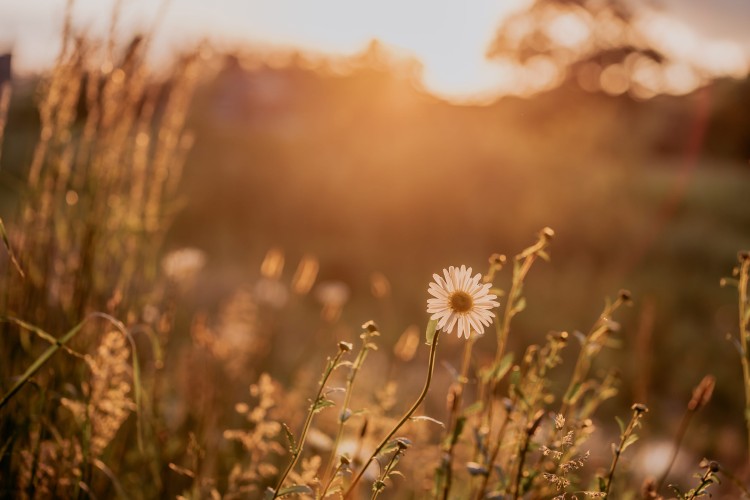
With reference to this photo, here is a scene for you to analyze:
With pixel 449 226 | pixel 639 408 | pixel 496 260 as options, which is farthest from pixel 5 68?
pixel 449 226

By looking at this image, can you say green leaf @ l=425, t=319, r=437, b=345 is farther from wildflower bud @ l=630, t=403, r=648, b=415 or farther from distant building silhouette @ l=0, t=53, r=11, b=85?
distant building silhouette @ l=0, t=53, r=11, b=85

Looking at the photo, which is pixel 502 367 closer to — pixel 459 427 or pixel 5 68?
pixel 459 427

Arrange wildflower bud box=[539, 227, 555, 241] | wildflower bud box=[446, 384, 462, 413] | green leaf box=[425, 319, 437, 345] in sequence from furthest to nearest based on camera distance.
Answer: wildflower bud box=[446, 384, 462, 413] < wildflower bud box=[539, 227, 555, 241] < green leaf box=[425, 319, 437, 345]

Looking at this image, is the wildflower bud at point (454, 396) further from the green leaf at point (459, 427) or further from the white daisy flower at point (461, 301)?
the white daisy flower at point (461, 301)

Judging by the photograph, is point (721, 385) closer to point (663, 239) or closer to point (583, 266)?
point (583, 266)

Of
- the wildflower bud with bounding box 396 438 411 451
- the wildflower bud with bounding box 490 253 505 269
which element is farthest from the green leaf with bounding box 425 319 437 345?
the wildflower bud with bounding box 490 253 505 269

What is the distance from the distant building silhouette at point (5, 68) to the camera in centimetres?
179

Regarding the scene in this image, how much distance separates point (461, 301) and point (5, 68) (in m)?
1.55

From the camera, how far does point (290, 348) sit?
4.98 metres

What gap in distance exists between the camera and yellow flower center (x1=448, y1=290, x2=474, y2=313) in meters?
0.81

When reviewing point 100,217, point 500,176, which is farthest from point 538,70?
point 100,217

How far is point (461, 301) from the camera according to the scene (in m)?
0.82

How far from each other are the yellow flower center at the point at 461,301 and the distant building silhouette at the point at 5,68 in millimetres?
1475

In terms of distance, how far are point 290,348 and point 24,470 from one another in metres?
3.62
